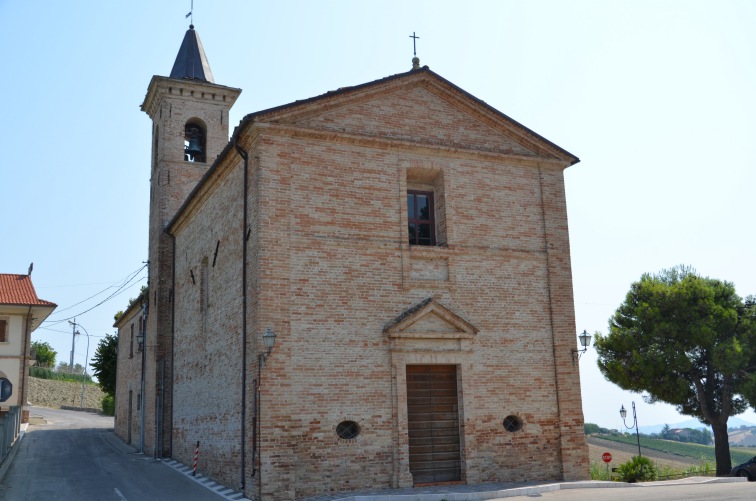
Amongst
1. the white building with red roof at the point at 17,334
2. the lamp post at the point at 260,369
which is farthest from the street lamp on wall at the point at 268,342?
the white building with red roof at the point at 17,334

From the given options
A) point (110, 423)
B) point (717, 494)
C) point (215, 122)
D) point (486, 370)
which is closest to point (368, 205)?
point (486, 370)

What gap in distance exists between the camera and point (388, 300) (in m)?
13.9

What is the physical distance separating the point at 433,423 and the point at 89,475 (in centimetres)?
974

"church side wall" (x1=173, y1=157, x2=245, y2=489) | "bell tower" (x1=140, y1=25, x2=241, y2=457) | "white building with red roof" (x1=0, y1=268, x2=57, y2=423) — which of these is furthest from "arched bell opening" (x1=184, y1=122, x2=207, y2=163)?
"white building with red roof" (x1=0, y1=268, x2=57, y2=423)

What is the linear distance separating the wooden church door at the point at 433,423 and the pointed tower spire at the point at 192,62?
53.2ft

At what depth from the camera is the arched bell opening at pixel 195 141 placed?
24.5 meters

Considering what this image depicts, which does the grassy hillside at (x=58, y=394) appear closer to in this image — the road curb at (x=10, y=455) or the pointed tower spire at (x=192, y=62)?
the road curb at (x=10, y=455)

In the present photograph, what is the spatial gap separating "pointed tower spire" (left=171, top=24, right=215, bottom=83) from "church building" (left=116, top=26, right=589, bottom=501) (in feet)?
33.1

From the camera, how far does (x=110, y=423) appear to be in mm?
41875

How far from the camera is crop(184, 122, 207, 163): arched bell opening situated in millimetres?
24531

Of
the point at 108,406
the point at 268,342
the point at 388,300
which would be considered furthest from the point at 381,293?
the point at 108,406

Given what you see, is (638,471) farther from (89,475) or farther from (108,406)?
(108,406)

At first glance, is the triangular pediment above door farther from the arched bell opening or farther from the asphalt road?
the arched bell opening

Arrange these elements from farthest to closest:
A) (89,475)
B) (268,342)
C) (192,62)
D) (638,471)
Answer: (192,62) → (89,475) → (638,471) → (268,342)
